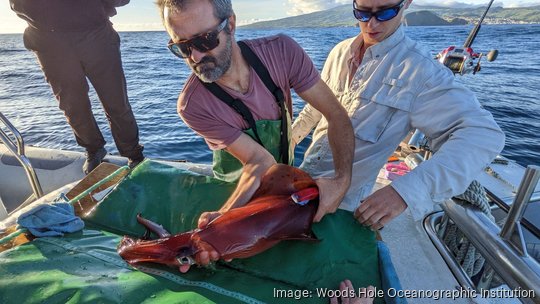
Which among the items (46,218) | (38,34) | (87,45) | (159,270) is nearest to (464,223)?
(159,270)

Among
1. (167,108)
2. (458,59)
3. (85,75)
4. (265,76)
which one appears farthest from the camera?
(167,108)

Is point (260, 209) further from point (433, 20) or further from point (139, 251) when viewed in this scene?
point (433, 20)

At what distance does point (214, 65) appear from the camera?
2141mm

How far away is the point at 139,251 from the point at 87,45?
2.71 m

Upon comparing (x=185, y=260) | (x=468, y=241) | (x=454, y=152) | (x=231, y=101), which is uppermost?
(x=231, y=101)

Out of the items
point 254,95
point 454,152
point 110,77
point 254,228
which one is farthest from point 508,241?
point 110,77

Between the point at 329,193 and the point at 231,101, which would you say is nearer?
the point at 329,193

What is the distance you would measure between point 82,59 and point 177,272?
2863mm

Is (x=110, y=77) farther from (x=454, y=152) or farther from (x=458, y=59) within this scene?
(x=458, y=59)

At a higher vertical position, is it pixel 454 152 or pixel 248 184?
pixel 454 152

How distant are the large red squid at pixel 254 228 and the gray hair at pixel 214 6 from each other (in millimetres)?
1039

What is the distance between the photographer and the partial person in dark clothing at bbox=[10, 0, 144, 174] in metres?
3.38

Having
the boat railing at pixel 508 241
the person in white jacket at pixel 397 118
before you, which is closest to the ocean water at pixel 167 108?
the person in white jacket at pixel 397 118

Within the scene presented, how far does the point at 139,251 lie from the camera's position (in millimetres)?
1921
